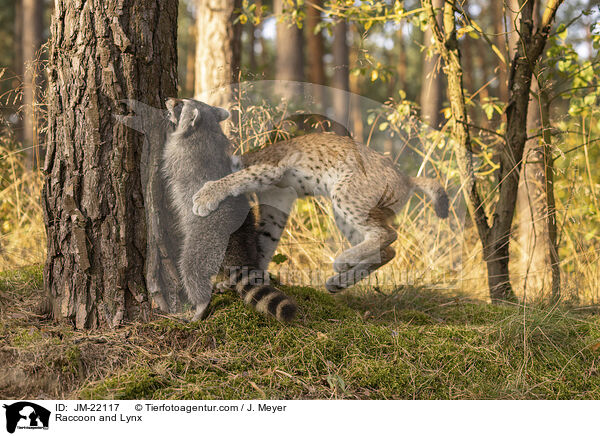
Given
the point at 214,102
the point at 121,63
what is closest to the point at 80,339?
the point at 121,63

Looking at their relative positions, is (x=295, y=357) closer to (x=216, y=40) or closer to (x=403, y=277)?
(x=403, y=277)

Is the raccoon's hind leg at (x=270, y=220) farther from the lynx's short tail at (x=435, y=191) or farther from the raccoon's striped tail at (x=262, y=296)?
the lynx's short tail at (x=435, y=191)

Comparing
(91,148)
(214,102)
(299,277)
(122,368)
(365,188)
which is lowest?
(122,368)

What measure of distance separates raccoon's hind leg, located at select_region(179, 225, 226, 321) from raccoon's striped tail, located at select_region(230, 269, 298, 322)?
21 cm

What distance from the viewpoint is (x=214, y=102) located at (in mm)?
3725

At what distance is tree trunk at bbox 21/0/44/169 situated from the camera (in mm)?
3613

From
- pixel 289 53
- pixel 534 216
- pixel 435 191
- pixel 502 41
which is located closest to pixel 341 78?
pixel 289 53

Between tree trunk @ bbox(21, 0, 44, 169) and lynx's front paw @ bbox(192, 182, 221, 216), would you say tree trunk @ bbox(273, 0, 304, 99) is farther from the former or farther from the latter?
lynx's front paw @ bbox(192, 182, 221, 216)

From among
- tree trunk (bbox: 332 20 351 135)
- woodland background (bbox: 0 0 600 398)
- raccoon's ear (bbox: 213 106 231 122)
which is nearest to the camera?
woodland background (bbox: 0 0 600 398)

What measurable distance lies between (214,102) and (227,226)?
1.08 metres

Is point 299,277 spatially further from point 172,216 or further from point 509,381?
point 509,381

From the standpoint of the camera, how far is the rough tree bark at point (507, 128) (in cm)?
398
